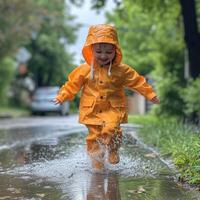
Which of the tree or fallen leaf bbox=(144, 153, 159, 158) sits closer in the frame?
fallen leaf bbox=(144, 153, 159, 158)

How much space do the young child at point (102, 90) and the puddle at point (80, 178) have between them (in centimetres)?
33

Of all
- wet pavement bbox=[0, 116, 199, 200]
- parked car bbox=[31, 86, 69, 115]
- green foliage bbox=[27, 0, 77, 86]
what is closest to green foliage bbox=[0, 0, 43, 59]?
parked car bbox=[31, 86, 69, 115]

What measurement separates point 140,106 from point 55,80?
7.12m

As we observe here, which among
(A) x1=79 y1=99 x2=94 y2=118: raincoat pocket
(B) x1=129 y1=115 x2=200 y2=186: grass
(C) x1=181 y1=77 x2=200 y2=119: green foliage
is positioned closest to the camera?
(B) x1=129 y1=115 x2=200 y2=186: grass

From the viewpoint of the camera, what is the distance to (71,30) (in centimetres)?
4609

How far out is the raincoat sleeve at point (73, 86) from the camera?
708 centimetres

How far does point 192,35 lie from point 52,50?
28.2 metres

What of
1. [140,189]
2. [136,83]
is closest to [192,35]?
[136,83]

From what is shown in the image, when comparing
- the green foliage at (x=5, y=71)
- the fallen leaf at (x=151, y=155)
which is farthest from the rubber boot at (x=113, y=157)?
the green foliage at (x=5, y=71)

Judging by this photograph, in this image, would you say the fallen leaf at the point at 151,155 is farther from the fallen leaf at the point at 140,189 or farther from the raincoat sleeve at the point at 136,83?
the fallen leaf at the point at 140,189

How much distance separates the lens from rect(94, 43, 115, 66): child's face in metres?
7.02

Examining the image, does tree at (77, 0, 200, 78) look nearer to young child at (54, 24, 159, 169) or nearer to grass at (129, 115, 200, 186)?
grass at (129, 115, 200, 186)

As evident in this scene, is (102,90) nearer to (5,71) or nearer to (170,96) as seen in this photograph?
(170,96)

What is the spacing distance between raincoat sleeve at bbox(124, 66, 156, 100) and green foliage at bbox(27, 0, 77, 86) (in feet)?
117
